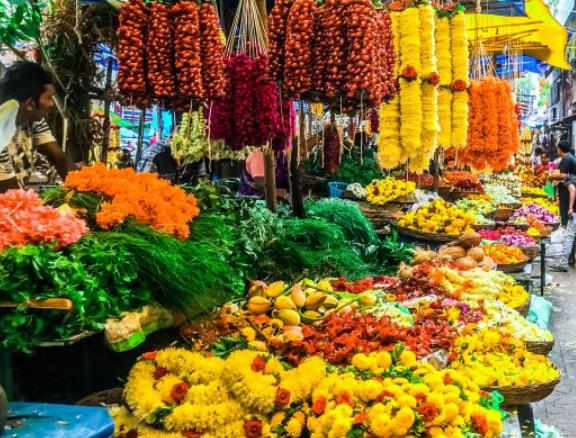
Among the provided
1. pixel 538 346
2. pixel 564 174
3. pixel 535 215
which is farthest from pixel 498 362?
pixel 564 174

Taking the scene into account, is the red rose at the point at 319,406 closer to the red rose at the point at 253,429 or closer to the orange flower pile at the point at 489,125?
the red rose at the point at 253,429

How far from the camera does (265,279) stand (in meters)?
4.04

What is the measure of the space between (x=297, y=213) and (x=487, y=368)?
95.1 inches

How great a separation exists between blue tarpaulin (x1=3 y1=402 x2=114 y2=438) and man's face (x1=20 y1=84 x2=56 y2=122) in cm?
219

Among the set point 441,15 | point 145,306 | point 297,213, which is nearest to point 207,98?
point 145,306

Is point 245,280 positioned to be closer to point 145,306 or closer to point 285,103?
point 145,306

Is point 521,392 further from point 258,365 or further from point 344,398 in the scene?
point 258,365

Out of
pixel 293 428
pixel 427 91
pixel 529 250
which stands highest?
pixel 427 91

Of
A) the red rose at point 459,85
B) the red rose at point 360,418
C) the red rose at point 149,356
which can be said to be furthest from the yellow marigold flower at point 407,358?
the red rose at point 459,85

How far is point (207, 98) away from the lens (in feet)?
11.8

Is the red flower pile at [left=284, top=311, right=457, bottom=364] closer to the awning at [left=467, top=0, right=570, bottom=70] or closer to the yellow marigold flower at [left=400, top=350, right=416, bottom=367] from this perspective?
the yellow marigold flower at [left=400, top=350, right=416, bottom=367]

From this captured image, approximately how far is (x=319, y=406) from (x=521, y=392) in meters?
1.34

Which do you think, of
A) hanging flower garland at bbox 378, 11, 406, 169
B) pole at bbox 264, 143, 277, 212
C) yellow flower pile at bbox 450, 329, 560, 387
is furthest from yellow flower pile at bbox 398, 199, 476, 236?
yellow flower pile at bbox 450, 329, 560, 387

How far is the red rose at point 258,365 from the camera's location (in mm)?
2480
